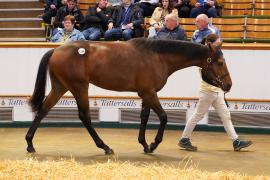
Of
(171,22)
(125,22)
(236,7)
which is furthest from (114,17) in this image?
(236,7)

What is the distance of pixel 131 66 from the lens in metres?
7.98

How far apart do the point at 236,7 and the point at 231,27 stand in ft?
4.96

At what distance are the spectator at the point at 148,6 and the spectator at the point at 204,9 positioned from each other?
31.4 inches

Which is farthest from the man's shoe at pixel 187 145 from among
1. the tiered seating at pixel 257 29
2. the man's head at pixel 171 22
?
the tiered seating at pixel 257 29

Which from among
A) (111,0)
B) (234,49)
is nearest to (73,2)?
(111,0)

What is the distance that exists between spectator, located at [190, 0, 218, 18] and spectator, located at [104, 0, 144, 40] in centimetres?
132

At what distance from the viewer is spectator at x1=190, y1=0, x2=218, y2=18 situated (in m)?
11.9

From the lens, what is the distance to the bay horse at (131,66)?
7.93 metres

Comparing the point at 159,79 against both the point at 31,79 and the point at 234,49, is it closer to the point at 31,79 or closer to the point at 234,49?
the point at 234,49

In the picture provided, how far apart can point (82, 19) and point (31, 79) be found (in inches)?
91.0

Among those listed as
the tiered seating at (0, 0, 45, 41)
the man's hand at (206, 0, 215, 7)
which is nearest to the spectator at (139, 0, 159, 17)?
the man's hand at (206, 0, 215, 7)

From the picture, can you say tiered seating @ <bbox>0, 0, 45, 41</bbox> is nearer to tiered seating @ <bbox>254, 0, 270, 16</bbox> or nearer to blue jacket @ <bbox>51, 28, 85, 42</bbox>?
blue jacket @ <bbox>51, 28, 85, 42</bbox>

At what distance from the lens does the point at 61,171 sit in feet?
19.6

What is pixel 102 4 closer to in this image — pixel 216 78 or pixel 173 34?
pixel 173 34
